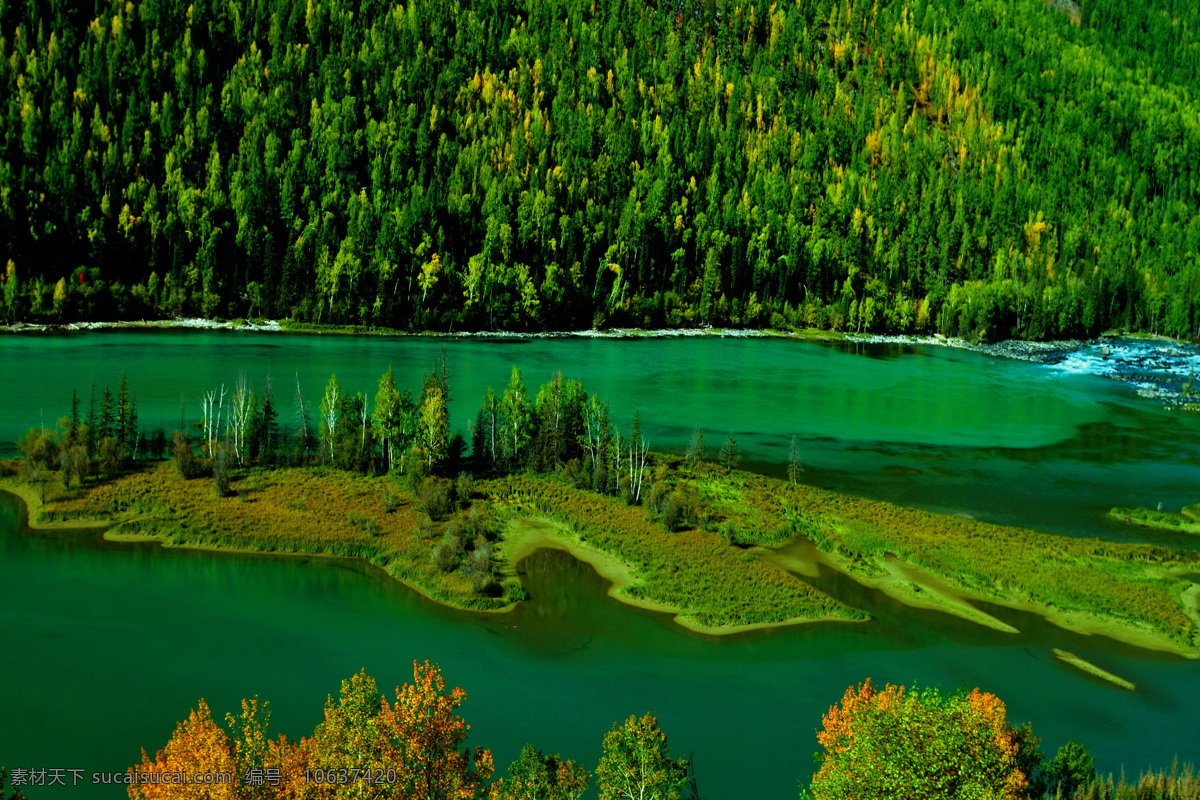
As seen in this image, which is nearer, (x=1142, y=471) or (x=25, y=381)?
(x=1142, y=471)

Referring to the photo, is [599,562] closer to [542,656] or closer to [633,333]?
[542,656]

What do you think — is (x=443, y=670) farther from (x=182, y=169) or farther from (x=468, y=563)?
(x=182, y=169)

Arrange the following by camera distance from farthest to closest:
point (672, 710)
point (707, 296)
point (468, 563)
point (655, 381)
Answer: point (707, 296), point (655, 381), point (468, 563), point (672, 710)

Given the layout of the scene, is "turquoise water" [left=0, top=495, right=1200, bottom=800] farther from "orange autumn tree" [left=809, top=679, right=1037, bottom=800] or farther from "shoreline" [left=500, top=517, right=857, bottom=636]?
"orange autumn tree" [left=809, top=679, right=1037, bottom=800]

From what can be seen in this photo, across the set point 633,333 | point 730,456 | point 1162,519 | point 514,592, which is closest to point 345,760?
point 514,592

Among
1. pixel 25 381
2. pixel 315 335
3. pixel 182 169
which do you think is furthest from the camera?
pixel 182 169

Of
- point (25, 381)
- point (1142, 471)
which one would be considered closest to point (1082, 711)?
point (1142, 471)

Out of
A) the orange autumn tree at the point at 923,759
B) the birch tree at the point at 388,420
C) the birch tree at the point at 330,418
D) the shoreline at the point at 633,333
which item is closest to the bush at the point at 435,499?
the birch tree at the point at 388,420
